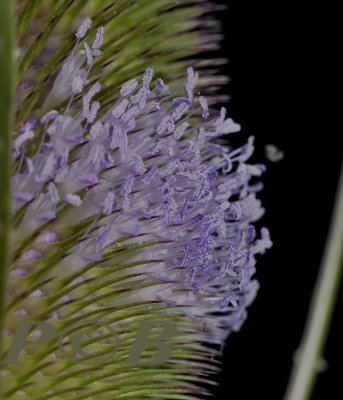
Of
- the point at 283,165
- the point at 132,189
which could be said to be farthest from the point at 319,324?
the point at 283,165

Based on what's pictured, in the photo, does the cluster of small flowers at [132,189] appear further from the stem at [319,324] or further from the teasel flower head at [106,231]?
the stem at [319,324]

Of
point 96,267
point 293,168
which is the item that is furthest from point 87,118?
point 293,168

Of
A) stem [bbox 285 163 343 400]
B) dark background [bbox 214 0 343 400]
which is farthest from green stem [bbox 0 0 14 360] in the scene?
dark background [bbox 214 0 343 400]

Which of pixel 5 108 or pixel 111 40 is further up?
pixel 111 40

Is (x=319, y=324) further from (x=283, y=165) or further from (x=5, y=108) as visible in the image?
(x=5, y=108)

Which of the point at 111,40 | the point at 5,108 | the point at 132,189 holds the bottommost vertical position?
the point at 5,108

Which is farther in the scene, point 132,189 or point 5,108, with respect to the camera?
point 132,189

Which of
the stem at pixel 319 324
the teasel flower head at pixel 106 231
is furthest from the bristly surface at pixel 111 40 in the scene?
the stem at pixel 319 324

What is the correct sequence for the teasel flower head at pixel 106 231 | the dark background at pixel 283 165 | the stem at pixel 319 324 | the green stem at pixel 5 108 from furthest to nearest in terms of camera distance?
1. the dark background at pixel 283 165
2. the stem at pixel 319 324
3. the teasel flower head at pixel 106 231
4. the green stem at pixel 5 108
